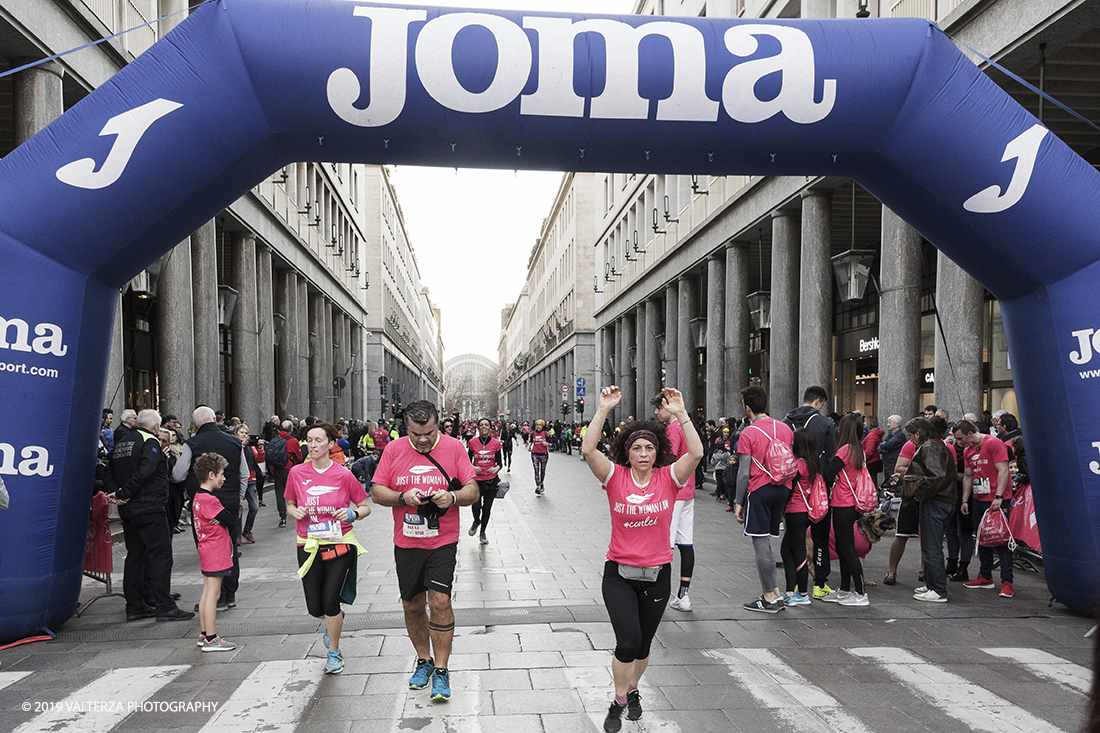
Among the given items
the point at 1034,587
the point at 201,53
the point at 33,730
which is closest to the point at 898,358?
the point at 1034,587

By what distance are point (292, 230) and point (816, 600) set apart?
2597 cm

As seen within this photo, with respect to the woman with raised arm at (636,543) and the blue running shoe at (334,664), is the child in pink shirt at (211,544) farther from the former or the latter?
the woman with raised arm at (636,543)

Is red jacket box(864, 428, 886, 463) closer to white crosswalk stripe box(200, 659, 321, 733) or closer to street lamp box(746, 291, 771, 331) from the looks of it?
street lamp box(746, 291, 771, 331)

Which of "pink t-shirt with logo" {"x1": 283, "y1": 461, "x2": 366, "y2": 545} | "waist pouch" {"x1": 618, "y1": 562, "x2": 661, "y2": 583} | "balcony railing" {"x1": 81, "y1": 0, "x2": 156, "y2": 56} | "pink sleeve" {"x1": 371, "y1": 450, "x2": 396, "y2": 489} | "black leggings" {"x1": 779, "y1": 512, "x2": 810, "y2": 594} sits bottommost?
"black leggings" {"x1": 779, "y1": 512, "x2": 810, "y2": 594}

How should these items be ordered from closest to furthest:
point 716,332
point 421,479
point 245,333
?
point 421,479 → point 245,333 → point 716,332

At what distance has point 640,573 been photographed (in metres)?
4.52

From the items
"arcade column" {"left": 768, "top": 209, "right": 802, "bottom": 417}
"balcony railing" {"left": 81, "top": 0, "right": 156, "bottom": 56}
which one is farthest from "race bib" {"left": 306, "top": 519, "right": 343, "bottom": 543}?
"arcade column" {"left": 768, "top": 209, "right": 802, "bottom": 417}

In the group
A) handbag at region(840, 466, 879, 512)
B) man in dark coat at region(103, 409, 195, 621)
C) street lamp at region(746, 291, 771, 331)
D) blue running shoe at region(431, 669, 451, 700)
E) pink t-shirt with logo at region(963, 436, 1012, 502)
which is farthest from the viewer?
street lamp at region(746, 291, 771, 331)

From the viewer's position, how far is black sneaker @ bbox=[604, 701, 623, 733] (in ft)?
14.4

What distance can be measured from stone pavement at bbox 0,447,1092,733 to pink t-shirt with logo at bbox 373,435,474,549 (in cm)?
99

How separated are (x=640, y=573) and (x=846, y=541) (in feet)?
13.3

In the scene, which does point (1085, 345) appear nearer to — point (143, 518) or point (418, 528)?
point (418, 528)

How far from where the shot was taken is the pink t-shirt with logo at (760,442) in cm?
724

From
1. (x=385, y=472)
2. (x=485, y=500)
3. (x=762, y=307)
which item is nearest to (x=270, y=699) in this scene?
(x=385, y=472)
